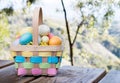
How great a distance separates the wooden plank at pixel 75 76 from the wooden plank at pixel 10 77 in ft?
0.15

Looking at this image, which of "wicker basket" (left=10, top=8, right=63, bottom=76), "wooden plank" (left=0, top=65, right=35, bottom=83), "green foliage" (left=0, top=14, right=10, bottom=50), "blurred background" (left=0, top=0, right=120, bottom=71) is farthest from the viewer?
"green foliage" (left=0, top=14, right=10, bottom=50)

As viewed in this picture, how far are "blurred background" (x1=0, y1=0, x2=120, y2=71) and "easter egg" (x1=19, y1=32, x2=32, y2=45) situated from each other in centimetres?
316

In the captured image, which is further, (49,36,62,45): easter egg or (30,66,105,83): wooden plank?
(49,36,62,45): easter egg

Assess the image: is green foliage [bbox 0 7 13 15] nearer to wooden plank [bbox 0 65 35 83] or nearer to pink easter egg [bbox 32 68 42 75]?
wooden plank [bbox 0 65 35 83]

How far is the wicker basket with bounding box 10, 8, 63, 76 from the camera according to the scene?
4.29 feet

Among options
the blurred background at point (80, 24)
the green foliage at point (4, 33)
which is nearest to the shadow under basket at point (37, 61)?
the blurred background at point (80, 24)

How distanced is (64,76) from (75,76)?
4cm

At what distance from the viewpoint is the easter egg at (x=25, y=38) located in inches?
51.6

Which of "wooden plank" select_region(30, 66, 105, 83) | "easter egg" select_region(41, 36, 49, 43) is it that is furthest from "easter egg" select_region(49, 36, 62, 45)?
"wooden plank" select_region(30, 66, 105, 83)

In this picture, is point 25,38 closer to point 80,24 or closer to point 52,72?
point 52,72

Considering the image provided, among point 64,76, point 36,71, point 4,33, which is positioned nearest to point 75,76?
point 64,76

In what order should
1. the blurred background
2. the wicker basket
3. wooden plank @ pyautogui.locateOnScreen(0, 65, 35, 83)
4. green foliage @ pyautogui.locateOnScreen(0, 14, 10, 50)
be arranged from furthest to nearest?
green foliage @ pyautogui.locateOnScreen(0, 14, 10, 50) < the blurred background < the wicker basket < wooden plank @ pyautogui.locateOnScreen(0, 65, 35, 83)

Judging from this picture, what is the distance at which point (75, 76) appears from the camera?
4.32ft

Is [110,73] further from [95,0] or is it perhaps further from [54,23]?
[54,23]
